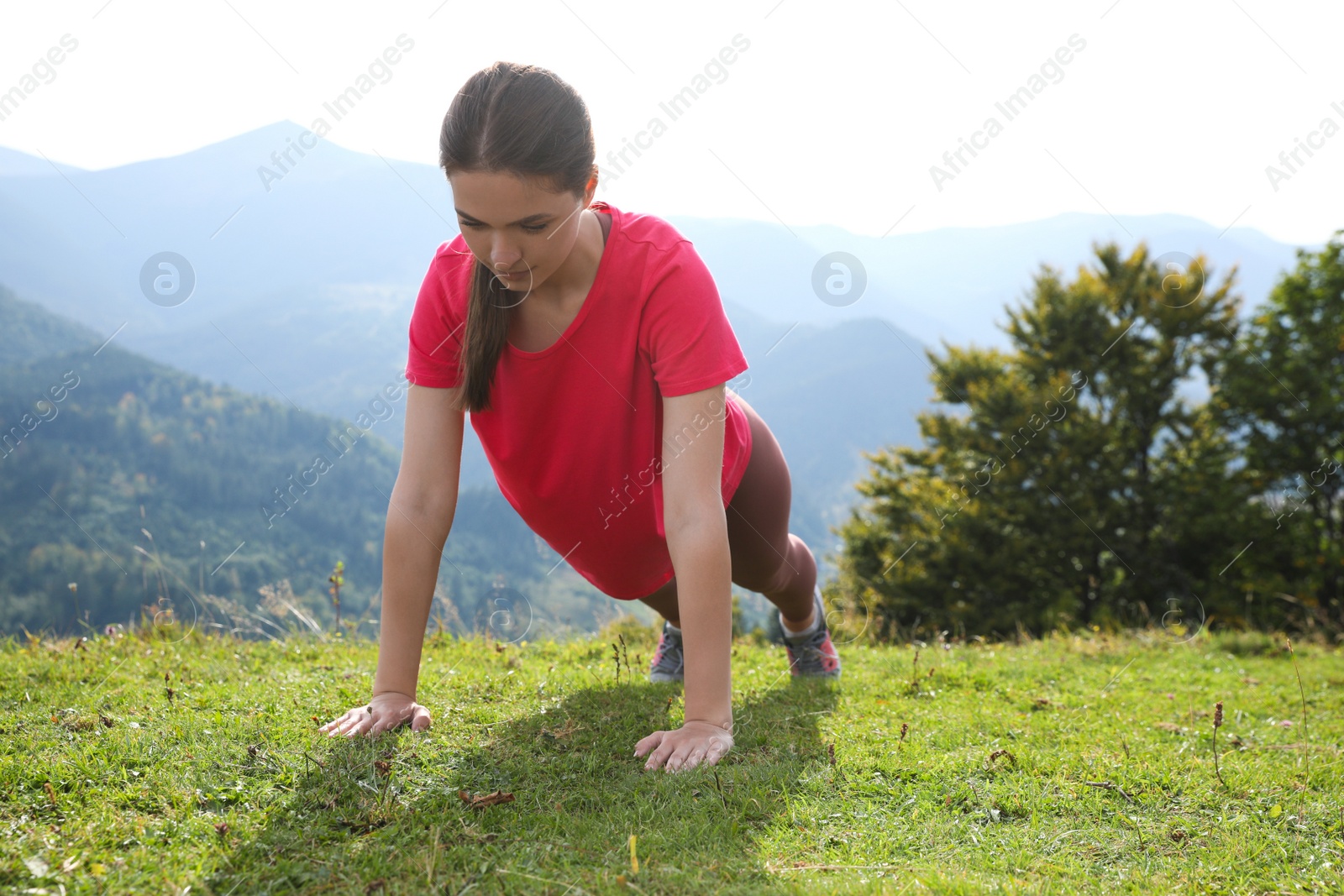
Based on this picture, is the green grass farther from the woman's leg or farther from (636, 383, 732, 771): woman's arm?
the woman's leg

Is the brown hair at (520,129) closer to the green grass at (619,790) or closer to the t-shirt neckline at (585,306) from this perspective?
the t-shirt neckline at (585,306)

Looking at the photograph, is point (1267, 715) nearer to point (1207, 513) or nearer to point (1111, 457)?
point (1207, 513)

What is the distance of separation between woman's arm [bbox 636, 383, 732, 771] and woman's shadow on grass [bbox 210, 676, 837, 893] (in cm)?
12

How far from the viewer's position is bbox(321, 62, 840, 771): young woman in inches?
85.8

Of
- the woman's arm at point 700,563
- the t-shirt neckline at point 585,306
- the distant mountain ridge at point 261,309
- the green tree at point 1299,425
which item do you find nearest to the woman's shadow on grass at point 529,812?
the woman's arm at point 700,563

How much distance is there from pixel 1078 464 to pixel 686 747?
68.7 feet

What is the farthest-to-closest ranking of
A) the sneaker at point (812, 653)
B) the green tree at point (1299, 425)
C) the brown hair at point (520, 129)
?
the green tree at point (1299, 425) → the sneaker at point (812, 653) → the brown hair at point (520, 129)

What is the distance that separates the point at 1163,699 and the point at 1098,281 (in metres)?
20.4

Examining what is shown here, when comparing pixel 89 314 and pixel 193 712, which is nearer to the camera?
pixel 193 712

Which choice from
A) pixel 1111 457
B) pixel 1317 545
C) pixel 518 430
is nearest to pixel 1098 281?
pixel 1111 457

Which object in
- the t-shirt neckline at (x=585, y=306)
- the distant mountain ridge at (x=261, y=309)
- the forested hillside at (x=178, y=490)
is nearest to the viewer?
the t-shirt neckline at (x=585, y=306)

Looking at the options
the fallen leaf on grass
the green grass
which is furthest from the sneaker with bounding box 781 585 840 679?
the fallen leaf on grass

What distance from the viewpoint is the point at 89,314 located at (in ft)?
513

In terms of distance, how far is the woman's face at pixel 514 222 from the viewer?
2104 mm
